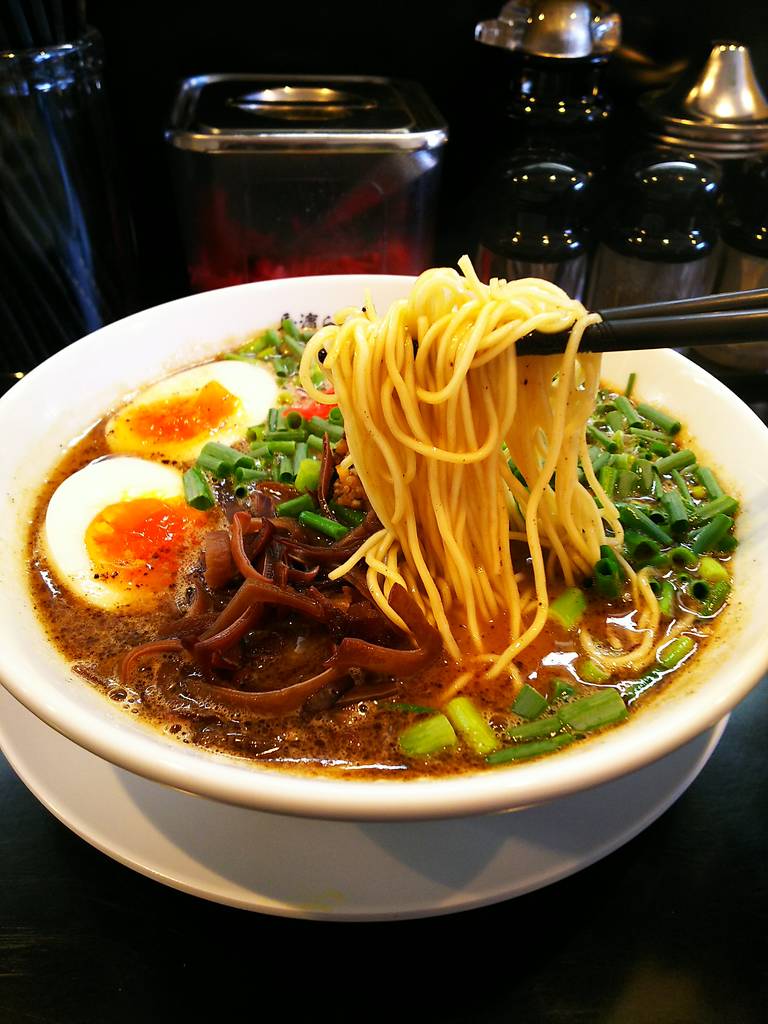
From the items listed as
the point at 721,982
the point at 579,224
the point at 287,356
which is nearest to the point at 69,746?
the point at 721,982

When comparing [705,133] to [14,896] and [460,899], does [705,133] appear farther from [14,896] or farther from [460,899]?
[14,896]

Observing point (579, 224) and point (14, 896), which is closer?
point (14, 896)

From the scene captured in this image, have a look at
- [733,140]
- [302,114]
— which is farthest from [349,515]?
[733,140]

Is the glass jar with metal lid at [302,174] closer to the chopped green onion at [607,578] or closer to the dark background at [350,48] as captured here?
the dark background at [350,48]

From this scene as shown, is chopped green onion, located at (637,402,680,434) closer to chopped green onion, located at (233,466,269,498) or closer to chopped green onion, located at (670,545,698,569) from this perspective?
chopped green onion, located at (670,545,698,569)

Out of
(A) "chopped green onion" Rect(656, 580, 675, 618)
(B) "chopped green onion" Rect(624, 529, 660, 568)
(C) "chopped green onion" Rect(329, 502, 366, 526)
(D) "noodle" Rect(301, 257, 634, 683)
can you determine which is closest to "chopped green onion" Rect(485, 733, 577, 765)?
(D) "noodle" Rect(301, 257, 634, 683)

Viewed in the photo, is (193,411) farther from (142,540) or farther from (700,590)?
(700,590)

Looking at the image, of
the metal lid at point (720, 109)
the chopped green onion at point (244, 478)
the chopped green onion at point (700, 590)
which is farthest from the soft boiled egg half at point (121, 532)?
the metal lid at point (720, 109)

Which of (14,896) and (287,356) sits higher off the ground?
(287,356)
